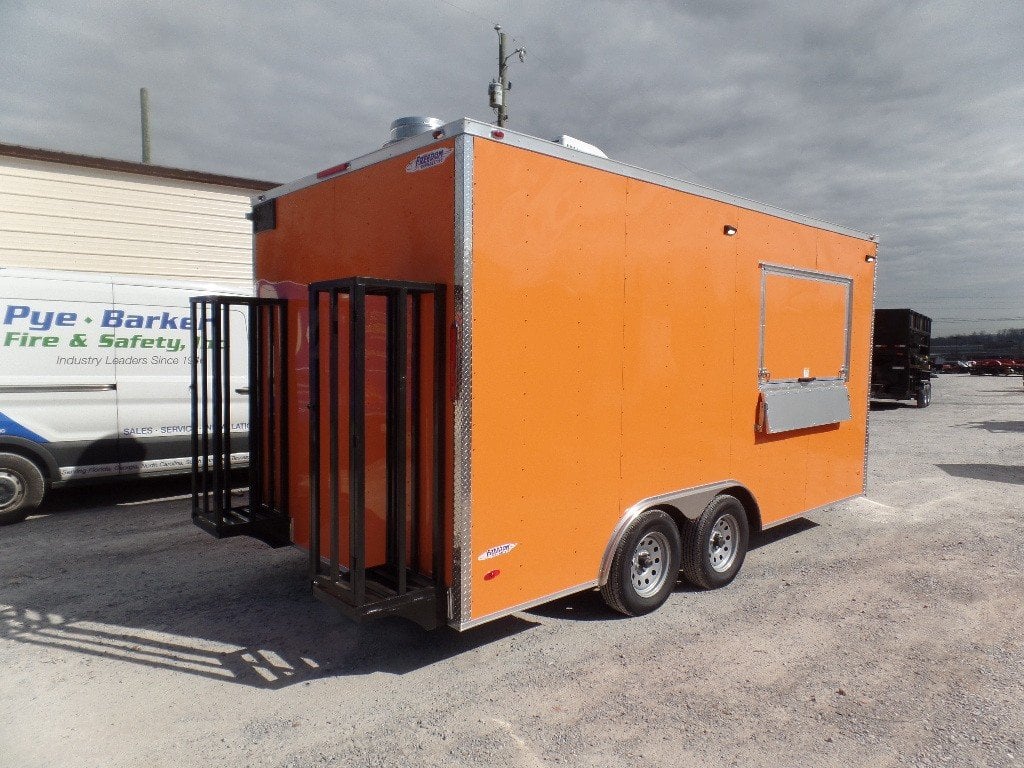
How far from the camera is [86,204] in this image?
35.8ft

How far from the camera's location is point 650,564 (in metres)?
4.83

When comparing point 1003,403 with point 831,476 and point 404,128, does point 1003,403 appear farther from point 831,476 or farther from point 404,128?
point 404,128

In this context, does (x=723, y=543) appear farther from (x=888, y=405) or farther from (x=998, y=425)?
(x=888, y=405)

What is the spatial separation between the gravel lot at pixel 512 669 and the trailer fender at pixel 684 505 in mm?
503

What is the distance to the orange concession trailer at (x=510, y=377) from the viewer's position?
143 inches

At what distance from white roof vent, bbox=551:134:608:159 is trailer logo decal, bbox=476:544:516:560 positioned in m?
2.34

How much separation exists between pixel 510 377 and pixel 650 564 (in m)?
1.94

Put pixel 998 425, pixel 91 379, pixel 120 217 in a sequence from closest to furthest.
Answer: pixel 91 379 < pixel 120 217 < pixel 998 425

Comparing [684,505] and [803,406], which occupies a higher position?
[803,406]

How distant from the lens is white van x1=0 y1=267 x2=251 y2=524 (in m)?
7.00

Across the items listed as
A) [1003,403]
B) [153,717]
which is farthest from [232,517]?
[1003,403]

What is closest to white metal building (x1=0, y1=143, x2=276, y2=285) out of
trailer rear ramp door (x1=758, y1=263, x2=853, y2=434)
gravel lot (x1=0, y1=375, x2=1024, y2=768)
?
gravel lot (x1=0, y1=375, x2=1024, y2=768)

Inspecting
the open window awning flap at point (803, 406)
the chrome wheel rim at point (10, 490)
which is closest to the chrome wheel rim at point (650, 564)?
the open window awning flap at point (803, 406)

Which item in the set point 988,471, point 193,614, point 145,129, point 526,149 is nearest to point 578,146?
point 526,149
